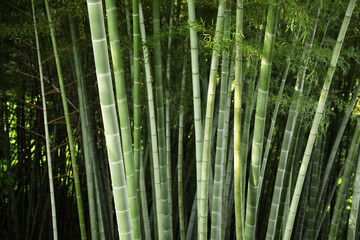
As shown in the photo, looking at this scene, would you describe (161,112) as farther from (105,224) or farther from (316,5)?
(105,224)

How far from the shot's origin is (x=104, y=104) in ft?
4.67

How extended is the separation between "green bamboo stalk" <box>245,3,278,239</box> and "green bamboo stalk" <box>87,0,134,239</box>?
0.86 meters

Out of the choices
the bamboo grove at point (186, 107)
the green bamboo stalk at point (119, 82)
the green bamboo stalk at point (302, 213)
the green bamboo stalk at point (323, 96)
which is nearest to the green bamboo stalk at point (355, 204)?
the bamboo grove at point (186, 107)

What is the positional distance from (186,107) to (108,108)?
2466 millimetres

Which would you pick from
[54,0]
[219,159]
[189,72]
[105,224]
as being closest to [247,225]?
[219,159]

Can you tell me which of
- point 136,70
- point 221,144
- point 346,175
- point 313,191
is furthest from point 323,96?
point 313,191

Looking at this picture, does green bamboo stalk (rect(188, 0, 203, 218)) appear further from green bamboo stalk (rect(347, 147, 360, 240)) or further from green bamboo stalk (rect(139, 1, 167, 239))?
green bamboo stalk (rect(347, 147, 360, 240))

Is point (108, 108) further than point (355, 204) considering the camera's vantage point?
No

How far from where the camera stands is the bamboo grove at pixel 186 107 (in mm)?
1985

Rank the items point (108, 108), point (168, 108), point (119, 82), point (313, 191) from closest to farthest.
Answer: point (108, 108), point (119, 82), point (168, 108), point (313, 191)

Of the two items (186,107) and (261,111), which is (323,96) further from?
(186,107)

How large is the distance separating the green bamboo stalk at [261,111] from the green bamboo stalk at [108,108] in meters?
0.86

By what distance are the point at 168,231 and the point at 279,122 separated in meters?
2.60

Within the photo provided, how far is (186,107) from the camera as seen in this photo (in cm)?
387
